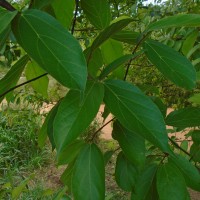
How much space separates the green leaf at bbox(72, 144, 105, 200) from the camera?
62 centimetres

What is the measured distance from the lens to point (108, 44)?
0.82 metres

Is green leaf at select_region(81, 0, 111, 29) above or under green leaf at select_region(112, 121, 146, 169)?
above

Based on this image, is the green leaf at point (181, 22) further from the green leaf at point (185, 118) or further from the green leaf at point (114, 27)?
the green leaf at point (185, 118)

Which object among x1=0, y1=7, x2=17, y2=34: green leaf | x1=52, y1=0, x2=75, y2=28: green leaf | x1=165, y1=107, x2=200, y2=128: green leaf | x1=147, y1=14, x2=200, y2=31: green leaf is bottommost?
x1=165, y1=107, x2=200, y2=128: green leaf

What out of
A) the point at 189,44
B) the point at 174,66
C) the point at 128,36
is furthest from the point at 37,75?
the point at 189,44

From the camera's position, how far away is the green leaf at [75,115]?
1.75 feet

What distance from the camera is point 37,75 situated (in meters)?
0.86

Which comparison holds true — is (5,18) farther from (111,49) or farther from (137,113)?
(111,49)

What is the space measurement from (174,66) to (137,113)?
120 millimetres

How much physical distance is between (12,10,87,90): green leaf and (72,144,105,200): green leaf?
0.80 feet

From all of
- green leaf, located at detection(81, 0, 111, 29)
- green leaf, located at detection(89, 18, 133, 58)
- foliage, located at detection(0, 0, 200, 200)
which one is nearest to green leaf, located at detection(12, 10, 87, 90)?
foliage, located at detection(0, 0, 200, 200)

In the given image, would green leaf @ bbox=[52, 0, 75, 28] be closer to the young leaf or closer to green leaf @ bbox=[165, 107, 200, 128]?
the young leaf

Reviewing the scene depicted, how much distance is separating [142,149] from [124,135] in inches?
1.8

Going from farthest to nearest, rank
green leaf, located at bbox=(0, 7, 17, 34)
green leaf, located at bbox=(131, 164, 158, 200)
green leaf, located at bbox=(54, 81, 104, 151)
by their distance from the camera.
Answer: green leaf, located at bbox=(131, 164, 158, 200) < green leaf, located at bbox=(54, 81, 104, 151) < green leaf, located at bbox=(0, 7, 17, 34)
